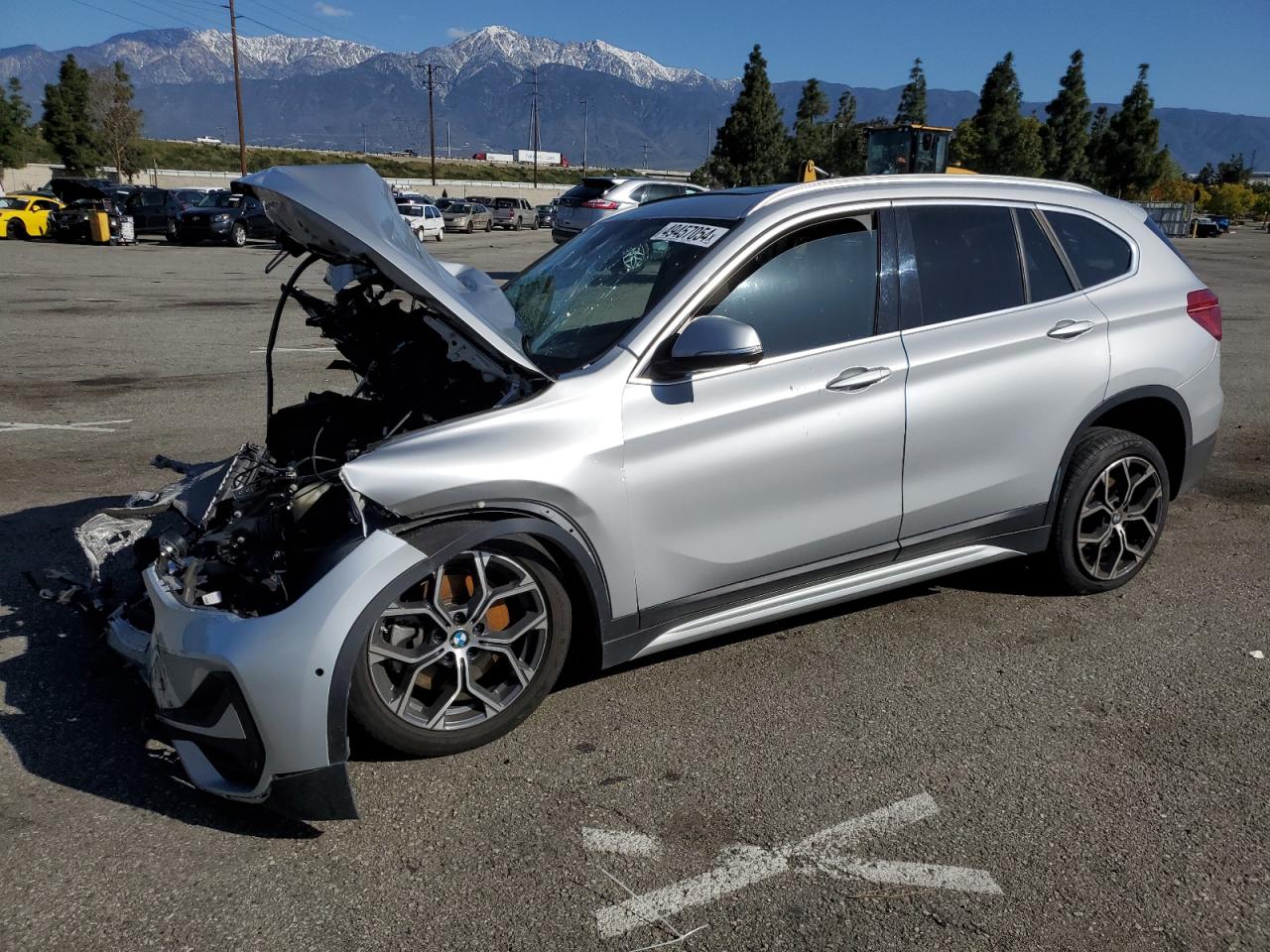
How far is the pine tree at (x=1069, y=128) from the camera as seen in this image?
71688 millimetres

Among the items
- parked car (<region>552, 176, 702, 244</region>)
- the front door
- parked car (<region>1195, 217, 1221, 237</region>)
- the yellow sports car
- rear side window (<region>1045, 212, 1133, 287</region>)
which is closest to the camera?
the front door

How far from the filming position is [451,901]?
103 inches

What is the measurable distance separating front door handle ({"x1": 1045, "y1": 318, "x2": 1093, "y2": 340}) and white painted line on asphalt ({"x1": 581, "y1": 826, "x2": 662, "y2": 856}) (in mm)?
2673

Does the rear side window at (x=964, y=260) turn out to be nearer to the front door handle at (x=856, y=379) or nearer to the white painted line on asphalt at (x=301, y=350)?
the front door handle at (x=856, y=379)

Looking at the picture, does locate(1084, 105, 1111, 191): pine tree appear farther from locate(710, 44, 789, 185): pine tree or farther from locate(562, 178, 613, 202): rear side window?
locate(562, 178, 613, 202): rear side window

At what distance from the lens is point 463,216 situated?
45.2m

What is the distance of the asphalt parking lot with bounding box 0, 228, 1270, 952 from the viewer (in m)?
2.55

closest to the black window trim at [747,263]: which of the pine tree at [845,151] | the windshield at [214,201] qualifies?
the windshield at [214,201]

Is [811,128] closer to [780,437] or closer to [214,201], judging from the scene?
[214,201]

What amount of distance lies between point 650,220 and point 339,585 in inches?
83.9

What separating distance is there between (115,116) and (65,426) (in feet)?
212

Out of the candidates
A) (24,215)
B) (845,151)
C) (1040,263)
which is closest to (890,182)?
(1040,263)

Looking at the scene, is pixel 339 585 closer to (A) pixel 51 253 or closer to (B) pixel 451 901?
(B) pixel 451 901

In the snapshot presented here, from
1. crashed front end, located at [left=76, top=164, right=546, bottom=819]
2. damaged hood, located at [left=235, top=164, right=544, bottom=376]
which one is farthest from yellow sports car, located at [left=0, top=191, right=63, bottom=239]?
damaged hood, located at [left=235, top=164, right=544, bottom=376]
